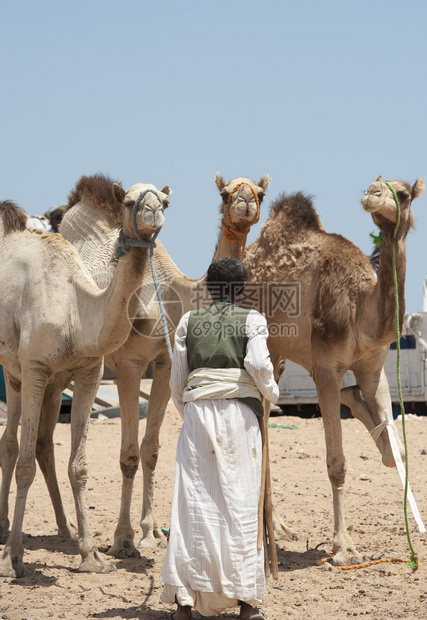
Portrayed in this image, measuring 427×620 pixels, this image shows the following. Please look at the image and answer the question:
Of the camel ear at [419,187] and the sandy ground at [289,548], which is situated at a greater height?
the camel ear at [419,187]

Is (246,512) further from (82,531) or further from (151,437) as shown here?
A: (151,437)

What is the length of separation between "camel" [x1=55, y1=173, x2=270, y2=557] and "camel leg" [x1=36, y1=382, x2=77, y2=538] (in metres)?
0.62

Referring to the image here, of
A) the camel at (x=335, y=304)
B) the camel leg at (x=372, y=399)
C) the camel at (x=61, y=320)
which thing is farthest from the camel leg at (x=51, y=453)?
the camel leg at (x=372, y=399)

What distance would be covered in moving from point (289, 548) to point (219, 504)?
8.35 feet

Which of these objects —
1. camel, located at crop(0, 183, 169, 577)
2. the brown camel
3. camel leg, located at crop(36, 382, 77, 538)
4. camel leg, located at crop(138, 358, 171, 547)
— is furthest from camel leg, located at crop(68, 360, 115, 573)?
camel leg, located at crop(36, 382, 77, 538)

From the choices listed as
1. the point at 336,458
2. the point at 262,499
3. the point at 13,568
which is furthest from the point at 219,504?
the point at 336,458

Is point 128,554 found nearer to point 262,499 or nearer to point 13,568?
point 13,568

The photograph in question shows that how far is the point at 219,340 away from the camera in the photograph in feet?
15.5

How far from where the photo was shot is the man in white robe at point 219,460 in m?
4.48

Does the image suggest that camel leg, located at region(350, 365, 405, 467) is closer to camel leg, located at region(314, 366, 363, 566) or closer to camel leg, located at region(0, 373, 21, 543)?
camel leg, located at region(314, 366, 363, 566)

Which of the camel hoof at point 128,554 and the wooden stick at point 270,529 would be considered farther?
the camel hoof at point 128,554

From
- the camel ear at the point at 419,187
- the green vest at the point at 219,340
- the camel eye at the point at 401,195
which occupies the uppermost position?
the camel ear at the point at 419,187

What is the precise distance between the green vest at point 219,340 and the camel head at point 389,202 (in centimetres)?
161

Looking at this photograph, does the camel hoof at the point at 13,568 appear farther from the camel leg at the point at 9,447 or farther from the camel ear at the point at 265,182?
the camel ear at the point at 265,182
